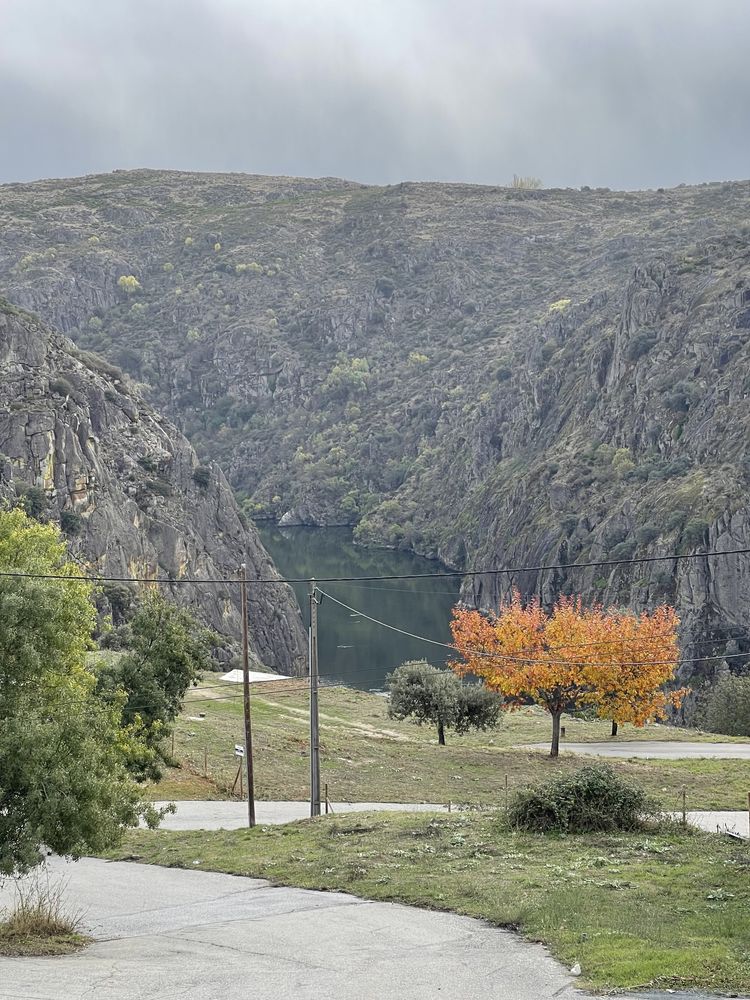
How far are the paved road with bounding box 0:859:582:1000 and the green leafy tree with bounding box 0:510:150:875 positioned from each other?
2013 mm

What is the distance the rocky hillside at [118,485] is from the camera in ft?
349

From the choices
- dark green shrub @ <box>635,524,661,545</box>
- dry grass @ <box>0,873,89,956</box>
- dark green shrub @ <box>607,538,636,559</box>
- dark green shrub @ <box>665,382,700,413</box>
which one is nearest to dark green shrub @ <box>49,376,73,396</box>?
dark green shrub @ <box>607,538,636,559</box>

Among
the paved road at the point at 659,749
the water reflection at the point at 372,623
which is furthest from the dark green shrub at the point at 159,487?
the paved road at the point at 659,749

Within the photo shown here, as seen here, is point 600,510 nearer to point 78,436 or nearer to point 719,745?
point 78,436

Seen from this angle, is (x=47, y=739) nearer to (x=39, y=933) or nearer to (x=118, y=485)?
(x=39, y=933)

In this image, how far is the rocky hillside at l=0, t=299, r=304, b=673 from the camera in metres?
106

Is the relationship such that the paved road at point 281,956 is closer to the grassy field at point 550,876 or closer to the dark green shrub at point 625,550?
the grassy field at point 550,876

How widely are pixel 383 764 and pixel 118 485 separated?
74405mm

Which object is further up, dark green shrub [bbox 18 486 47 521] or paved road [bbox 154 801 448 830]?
dark green shrub [bbox 18 486 47 521]

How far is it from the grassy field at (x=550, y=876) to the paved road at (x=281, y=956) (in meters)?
0.77

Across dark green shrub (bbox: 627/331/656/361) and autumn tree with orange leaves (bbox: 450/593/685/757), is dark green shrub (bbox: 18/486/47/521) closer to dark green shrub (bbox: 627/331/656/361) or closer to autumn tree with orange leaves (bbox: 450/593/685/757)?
autumn tree with orange leaves (bbox: 450/593/685/757)

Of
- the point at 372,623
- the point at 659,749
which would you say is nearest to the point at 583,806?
the point at 659,749

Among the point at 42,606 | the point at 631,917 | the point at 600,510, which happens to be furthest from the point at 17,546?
the point at 600,510

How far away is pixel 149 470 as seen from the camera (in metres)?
128
